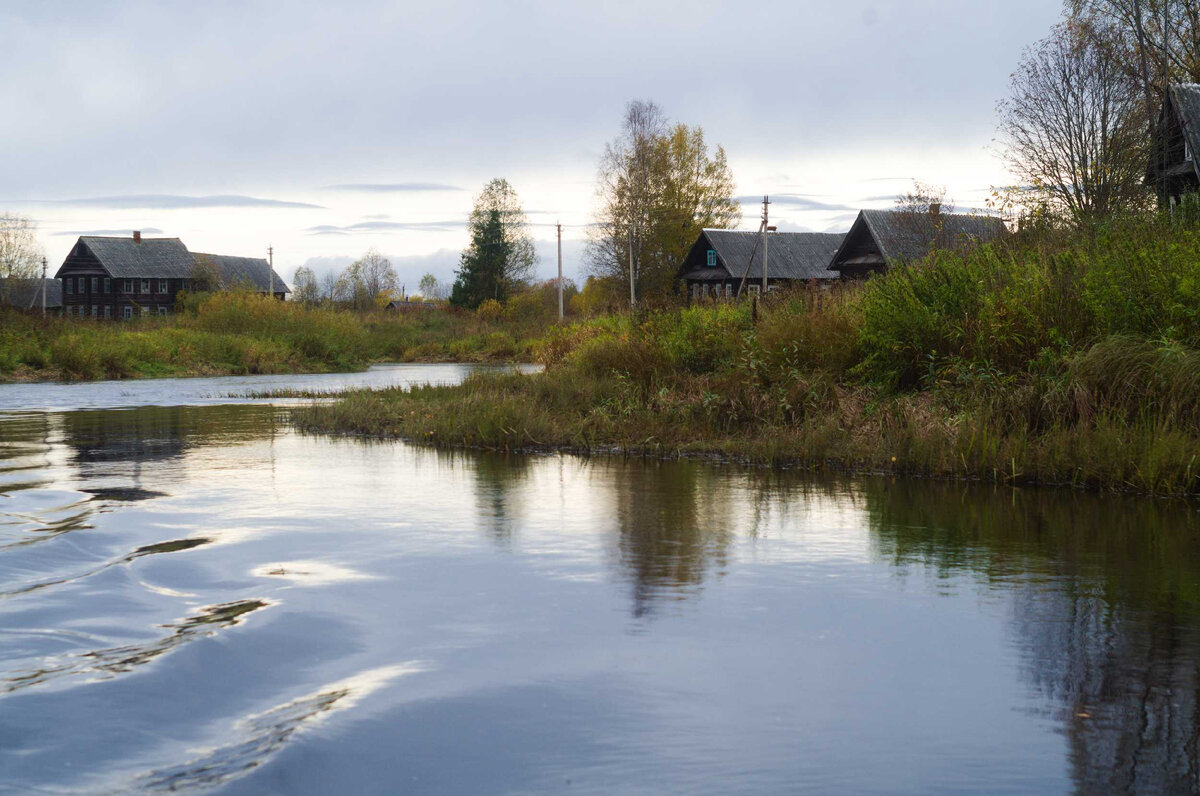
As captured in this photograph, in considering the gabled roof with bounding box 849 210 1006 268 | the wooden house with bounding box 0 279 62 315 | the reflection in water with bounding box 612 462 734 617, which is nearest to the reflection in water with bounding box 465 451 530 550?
the reflection in water with bounding box 612 462 734 617

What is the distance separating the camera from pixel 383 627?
741 centimetres

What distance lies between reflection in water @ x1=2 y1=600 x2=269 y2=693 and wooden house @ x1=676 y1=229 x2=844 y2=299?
58246 mm

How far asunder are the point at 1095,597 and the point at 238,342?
159ft

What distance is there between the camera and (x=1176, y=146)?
98.3 feet

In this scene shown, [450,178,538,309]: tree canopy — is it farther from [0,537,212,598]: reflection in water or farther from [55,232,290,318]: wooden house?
[0,537,212,598]: reflection in water

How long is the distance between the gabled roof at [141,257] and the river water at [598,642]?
86926 mm

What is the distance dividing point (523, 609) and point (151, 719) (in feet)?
8.79

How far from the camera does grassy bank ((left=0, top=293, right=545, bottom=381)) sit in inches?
1719

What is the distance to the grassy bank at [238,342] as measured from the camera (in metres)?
43.7

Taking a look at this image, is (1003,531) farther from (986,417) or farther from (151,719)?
(151,719)

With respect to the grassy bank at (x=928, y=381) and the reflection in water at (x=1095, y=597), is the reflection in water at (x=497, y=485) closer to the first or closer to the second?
the grassy bank at (x=928, y=381)

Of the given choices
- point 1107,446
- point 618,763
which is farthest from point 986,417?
point 618,763

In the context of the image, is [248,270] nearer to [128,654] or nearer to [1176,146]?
[1176,146]

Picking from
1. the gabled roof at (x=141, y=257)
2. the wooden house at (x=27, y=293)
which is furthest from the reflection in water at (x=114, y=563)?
the wooden house at (x=27, y=293)
